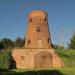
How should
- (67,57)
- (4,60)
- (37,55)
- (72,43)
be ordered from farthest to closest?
(72,43)
(37,55)
(67,57)
(4,60)

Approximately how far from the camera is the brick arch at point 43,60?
39550 millimetres

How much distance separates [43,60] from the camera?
1572 inches

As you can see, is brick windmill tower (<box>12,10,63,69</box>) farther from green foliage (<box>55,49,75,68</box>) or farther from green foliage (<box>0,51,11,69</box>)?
green foliage (<box>0,51,11,69</box>)

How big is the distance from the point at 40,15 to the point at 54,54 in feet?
26.5

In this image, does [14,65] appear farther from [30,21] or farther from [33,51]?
[30,21]

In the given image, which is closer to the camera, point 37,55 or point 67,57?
point 67,57

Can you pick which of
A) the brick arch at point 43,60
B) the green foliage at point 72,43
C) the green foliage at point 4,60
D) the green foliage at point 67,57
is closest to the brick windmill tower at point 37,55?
the brick arch at point 43,60

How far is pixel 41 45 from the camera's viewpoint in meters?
43.1

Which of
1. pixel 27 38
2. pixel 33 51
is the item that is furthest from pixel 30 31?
pixel 33 51

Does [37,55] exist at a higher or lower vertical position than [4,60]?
higher

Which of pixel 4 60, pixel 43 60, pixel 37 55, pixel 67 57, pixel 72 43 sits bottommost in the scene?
pixel 43 60

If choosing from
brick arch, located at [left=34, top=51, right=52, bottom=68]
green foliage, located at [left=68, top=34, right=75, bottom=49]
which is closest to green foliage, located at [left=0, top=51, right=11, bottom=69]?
brick arch, located at [left=34, top=51, right=52, bottom=68]

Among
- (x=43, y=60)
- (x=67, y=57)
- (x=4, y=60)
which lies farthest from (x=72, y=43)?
(x=4, y=60)

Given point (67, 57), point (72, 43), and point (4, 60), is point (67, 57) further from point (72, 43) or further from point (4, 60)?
point (72, 43)
